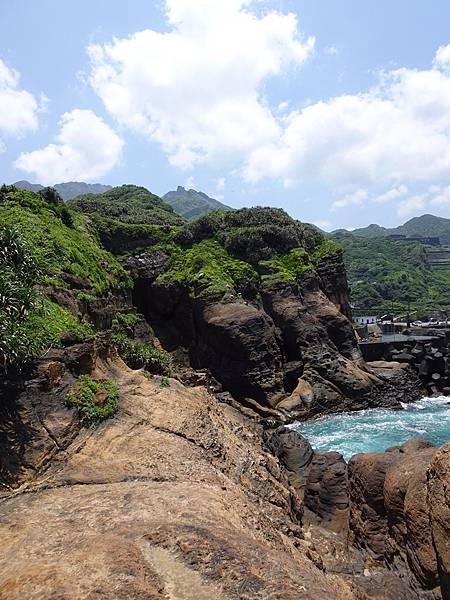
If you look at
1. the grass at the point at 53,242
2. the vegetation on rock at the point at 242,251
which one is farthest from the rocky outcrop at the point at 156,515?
the vegetation on rock at the point at 242,251

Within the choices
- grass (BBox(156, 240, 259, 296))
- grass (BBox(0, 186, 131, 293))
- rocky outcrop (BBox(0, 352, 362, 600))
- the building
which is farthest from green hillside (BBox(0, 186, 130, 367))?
the building

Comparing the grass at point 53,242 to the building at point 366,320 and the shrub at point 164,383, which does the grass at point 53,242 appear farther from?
the building at point 366,320

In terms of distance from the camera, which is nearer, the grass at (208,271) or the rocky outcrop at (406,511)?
the rocky outcrop at (406,511)

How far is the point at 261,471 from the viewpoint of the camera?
60.3 feet

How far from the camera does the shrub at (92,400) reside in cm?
1681

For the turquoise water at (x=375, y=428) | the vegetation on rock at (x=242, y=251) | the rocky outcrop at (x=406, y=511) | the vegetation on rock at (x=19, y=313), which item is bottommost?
the turquoise water at (x=375, y=428)

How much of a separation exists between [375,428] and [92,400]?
29.5 metres

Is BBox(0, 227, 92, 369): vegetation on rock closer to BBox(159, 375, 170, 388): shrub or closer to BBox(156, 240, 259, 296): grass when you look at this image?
BBox(159, 375, 170, 388): shrub

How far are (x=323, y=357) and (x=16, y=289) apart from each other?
1427 inches

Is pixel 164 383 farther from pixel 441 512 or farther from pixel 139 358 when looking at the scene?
pixel 441 512

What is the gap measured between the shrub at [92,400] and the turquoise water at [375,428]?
Answer: 2110cm

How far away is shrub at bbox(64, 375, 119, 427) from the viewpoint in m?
16.8

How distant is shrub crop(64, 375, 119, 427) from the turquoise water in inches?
831

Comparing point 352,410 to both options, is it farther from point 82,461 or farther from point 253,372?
point 82,461
